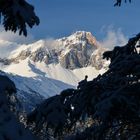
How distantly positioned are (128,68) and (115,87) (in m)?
0.53

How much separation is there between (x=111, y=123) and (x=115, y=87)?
19.7 inches

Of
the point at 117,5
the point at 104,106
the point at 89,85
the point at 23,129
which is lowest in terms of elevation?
the point at 23,129

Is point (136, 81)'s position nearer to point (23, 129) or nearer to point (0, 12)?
point (0, 12)

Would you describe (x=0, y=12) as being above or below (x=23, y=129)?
above

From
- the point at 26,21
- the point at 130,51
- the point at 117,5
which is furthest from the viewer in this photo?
the point at 130,51

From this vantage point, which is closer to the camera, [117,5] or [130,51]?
[117,5]

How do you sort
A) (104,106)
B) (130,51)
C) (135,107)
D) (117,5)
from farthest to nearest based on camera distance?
(130,51), (117,5), (135,107), (104,106)

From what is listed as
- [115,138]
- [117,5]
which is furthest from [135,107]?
[117,5]

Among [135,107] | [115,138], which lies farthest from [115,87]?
[115,138]

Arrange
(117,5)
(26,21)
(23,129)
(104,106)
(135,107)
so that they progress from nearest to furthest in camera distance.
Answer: (23,129) → (26,21) → (104,106) → (135,107) → (117,5)

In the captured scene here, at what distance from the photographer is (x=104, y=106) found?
18.9ft

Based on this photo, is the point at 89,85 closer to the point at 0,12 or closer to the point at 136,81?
the point at 136,81

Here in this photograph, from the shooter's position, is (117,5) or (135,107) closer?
(135,107)

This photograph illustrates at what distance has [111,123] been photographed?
6367 mm
